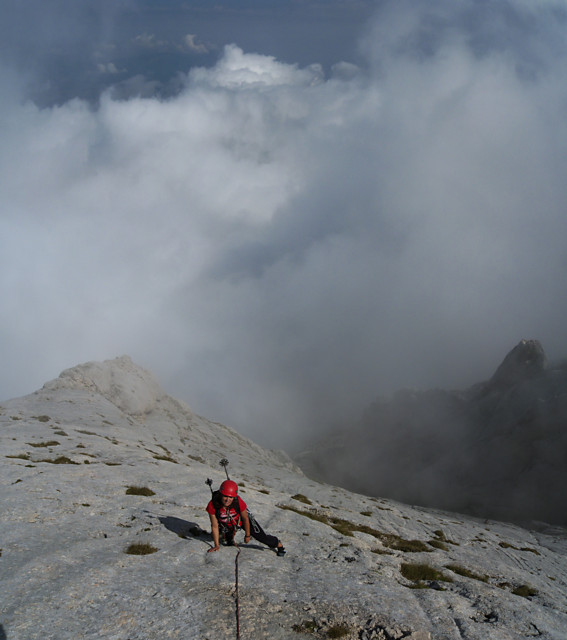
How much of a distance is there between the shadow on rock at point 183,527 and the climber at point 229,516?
6.85ft

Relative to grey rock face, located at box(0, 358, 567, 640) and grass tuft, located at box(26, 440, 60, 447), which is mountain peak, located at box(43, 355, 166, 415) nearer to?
grass tuft, located at box(26, 440, 60, 447)

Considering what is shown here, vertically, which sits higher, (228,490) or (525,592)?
(228,490)

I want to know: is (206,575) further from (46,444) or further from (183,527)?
(46,444)

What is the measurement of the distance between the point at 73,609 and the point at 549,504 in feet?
578

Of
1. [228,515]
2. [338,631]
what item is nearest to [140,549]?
[228,515]

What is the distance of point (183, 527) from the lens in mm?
21719

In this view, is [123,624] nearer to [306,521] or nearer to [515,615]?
[515,615]

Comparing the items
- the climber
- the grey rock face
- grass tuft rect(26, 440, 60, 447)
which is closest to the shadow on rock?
the grey rock face

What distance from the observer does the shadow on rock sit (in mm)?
20672

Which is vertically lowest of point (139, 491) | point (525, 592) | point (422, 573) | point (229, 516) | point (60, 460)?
point (525, 592)

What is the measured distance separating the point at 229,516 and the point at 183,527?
16.0 ft

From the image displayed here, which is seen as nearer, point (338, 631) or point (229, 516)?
point (338, 631)

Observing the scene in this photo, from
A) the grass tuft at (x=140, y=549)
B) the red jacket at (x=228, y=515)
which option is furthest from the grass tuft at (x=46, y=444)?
the red jacket at (x=228, y=515)

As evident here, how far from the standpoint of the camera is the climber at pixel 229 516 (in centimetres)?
1809
